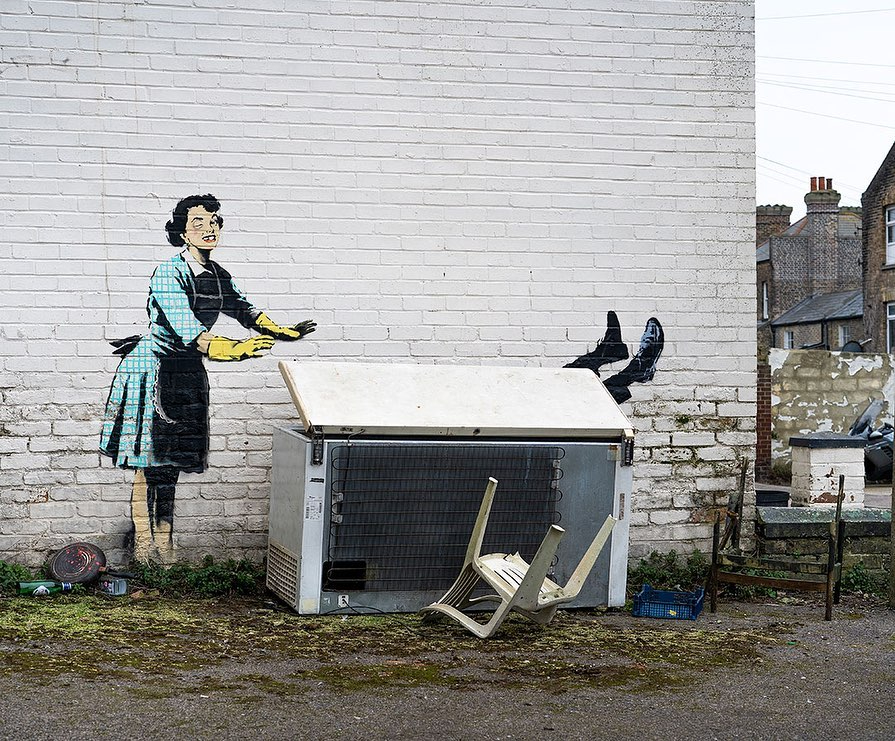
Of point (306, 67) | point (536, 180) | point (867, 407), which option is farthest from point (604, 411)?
point (867, 407)

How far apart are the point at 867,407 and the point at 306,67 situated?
12.2 metres

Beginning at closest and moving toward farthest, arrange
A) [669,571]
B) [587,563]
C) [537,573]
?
[537,573] < [587,563] < [669,571]

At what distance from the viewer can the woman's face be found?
7668 millimetres

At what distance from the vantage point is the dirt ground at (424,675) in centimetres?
479

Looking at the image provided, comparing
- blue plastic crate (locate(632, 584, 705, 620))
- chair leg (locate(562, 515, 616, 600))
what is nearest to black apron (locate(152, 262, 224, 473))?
chair leg (locate(562, 515, 616, 600))

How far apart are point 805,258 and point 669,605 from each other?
113ft

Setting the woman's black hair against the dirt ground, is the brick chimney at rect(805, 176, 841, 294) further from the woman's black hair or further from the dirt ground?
the woman's black hair

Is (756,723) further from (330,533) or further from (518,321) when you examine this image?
(518,321)

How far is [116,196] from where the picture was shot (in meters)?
7.58

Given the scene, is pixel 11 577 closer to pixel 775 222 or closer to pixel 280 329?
pixel 280 329

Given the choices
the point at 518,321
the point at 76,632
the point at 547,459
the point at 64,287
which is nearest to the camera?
the point at 76,632

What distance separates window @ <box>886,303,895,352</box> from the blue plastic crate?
23383 millimetres

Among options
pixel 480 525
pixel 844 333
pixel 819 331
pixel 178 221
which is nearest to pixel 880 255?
pixel 844 333

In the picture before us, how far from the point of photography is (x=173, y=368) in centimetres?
768
